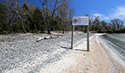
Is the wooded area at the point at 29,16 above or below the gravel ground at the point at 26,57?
above

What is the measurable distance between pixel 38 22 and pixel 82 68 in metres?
33.1

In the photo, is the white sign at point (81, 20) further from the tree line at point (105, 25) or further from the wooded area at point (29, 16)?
the tree line at point (105, 25)

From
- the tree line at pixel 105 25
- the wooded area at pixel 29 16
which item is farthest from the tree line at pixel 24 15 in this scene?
the tree line at pixel 105 25

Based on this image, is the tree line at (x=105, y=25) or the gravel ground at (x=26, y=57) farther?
the tree line at (x=105, y=25)

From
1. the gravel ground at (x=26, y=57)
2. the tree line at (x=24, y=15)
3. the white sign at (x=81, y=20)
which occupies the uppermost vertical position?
the tree line at (x=24, y=15)

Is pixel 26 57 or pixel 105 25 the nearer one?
pixel 26 57

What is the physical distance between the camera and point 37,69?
10.8 ft

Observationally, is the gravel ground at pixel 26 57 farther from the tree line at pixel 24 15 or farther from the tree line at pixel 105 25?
the tree line at pixel 105 25

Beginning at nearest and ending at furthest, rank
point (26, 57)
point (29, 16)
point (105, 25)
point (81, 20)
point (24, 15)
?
point (26, 57)
point (81, 20)
point (24, 15)
point (29, 16)
point (105, 25)

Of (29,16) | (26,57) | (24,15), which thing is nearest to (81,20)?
(26,57)

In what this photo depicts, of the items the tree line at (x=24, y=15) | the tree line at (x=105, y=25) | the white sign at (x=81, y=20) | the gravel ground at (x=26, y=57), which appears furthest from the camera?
the tree line at (x=105, y=25)

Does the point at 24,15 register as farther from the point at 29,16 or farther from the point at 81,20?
the point at 81,20

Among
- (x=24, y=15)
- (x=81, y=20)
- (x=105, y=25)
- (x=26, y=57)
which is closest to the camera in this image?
(x=26, y=57)

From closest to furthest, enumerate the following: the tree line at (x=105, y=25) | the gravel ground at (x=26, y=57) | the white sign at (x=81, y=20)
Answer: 1. the gravel ground at (x=26, y=57)
2. the white sign at (x=81, y=20)
3. the tree line at (x=105, y=25)
